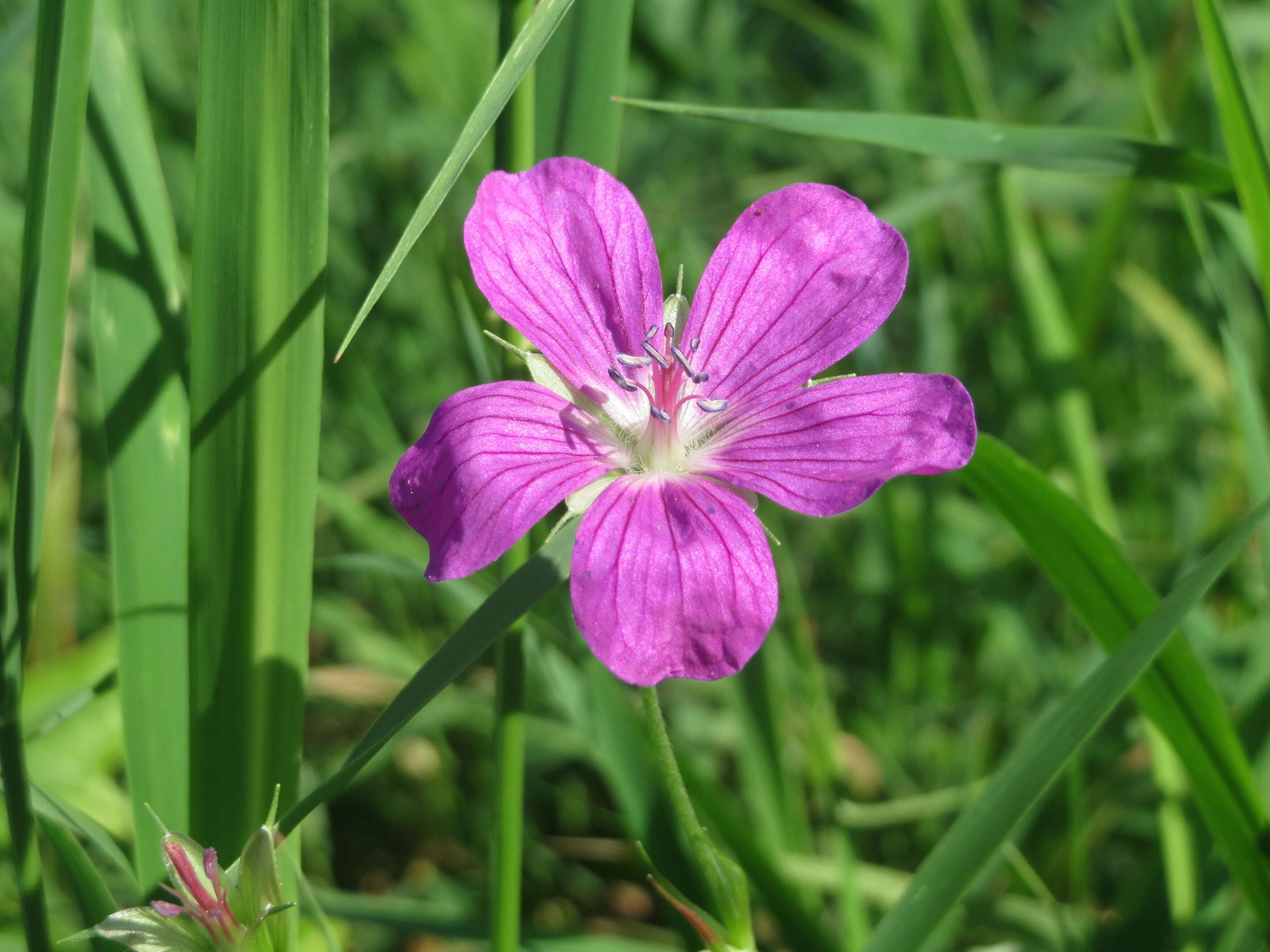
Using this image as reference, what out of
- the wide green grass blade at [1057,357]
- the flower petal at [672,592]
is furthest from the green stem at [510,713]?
the wide green grass blade at [1057,357]

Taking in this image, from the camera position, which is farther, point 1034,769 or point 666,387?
point 666,387

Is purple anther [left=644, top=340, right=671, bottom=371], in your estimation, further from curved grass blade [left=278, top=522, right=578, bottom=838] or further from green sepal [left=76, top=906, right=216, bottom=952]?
green sepal [left=76, top=906, right=216, bottom=952]

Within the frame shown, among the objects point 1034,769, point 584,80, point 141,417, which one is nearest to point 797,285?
point 584,80

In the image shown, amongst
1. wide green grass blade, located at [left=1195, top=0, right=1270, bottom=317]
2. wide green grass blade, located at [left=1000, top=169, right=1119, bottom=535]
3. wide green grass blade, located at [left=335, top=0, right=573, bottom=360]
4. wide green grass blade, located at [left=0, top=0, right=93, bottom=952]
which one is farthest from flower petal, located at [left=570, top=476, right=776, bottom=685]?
wide green grass blade, located at [left=1000, top=169, right=1119, bottom=535]

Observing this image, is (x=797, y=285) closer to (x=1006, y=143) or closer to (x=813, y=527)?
(x=1006, y=143)

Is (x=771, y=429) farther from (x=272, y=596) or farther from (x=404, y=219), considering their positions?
(x=404, y=219)

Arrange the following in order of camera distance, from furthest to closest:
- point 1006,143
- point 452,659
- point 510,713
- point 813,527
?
1. point 813,527
2. point 1006,143
3. point 510,713
4. point 452,659

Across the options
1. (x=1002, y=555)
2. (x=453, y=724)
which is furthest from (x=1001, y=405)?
(x=453, y=724)
